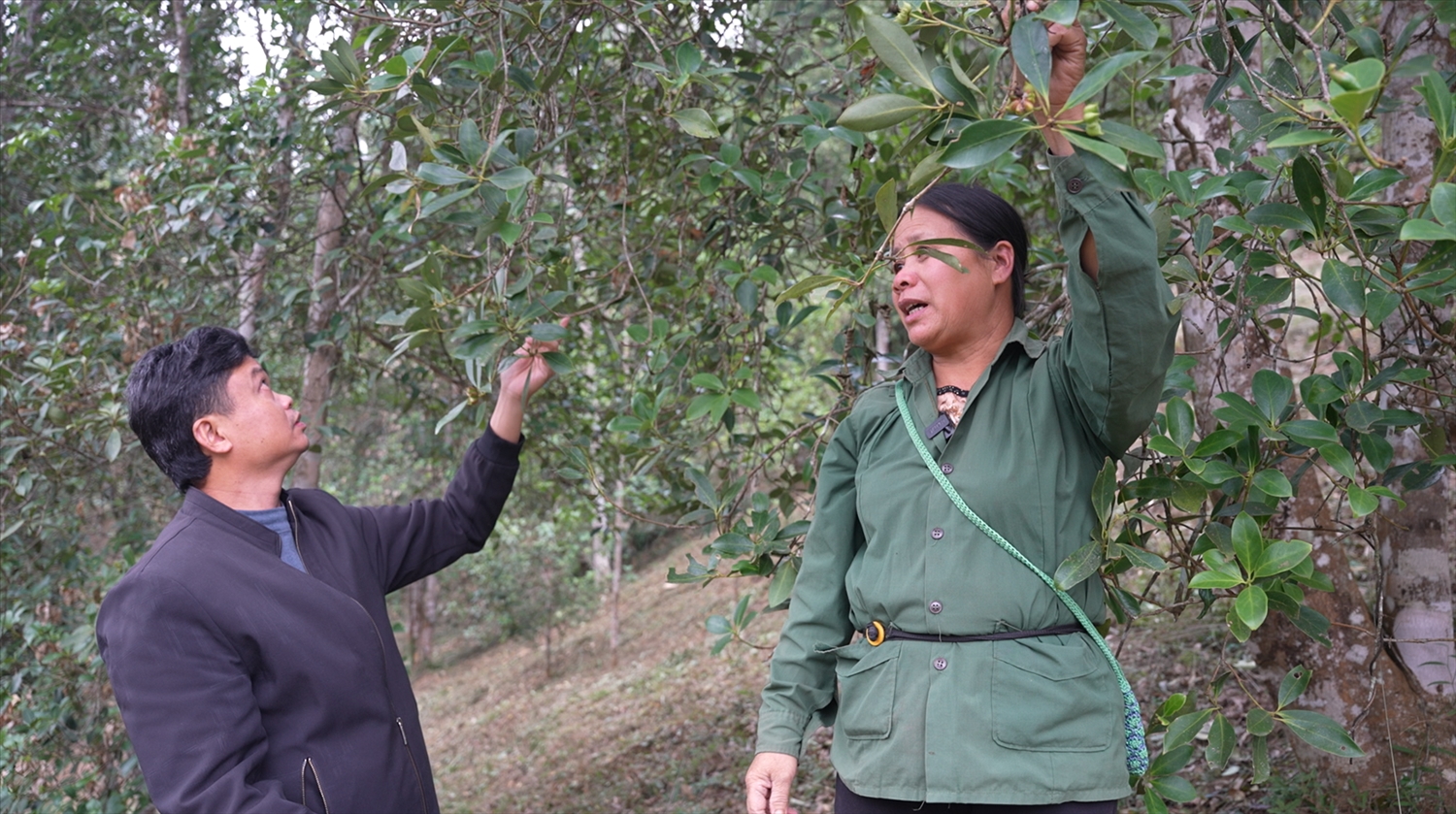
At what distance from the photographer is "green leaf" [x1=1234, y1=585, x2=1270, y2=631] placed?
60.7 inches

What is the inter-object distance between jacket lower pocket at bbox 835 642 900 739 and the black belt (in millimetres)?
23

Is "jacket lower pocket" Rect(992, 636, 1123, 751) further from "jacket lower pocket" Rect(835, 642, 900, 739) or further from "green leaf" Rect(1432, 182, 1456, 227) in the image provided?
"green leaf" Rect(1432, 182, 1456, 227)

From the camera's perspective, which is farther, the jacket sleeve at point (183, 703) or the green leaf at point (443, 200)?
the green leaf at point (443, 200)

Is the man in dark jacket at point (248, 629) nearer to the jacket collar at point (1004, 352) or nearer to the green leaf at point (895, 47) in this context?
the jacket collar at point (1004, 352)

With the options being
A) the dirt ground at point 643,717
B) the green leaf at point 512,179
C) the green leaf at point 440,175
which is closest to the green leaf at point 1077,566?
the green leaf at point 512,179

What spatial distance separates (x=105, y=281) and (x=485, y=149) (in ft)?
9.83

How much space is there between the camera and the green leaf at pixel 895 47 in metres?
1.35

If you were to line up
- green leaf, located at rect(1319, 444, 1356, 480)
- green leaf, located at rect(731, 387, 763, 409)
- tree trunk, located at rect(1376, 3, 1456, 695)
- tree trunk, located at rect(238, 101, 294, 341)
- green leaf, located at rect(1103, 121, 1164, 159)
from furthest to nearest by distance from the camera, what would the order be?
tree trunk, located at rect(238, 101, 294, 341)
tree trunk, located at rect(1376, 3, 1456, 695)
green leaf, located at rect(731, 387, 763, 409)
green leaf, located at rect(1319, 444, 1356, 480)
green leaf, located at rect(1103, 121, 1164, 159)

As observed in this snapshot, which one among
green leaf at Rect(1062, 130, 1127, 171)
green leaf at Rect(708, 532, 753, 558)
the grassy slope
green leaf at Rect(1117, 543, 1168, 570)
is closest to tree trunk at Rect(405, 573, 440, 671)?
the grassy slope

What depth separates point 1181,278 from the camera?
81.2 inches

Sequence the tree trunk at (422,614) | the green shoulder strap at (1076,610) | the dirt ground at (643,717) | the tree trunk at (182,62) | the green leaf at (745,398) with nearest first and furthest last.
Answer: the green shoulder strap at (1076,610) < the green leaf at (745,398) < the dirt ground at (643,717) < the tree trunk at (182,62) < the tree trunk at (422,614)

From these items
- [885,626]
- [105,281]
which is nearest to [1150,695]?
[885,626]

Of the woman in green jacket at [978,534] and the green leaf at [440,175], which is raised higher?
the green leaf at [440,175]

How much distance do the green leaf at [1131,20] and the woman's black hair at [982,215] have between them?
442 millimetres
